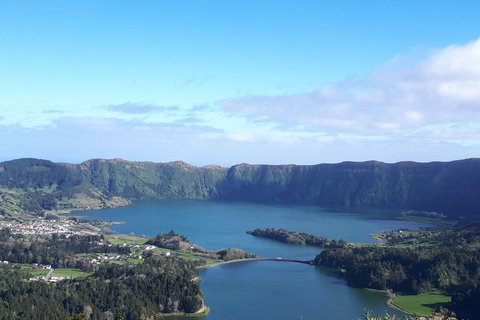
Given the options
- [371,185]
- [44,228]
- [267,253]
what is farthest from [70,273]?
[371,185]

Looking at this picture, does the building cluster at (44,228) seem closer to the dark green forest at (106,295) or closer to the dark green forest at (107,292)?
the dark green forest at (107,292)

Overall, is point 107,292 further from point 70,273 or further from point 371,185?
point 371,185

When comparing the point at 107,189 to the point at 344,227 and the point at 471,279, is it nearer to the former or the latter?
the point at 344,227

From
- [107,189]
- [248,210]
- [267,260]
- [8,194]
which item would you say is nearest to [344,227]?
[267,260]

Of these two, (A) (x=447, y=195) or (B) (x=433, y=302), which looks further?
(A) (x=447, y=195)

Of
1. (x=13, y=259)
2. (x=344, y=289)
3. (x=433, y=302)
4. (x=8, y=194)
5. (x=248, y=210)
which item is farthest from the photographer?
(x=248, y=210)

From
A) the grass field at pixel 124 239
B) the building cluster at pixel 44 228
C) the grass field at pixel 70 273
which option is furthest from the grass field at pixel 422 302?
the building cluster at pixel 44 228
